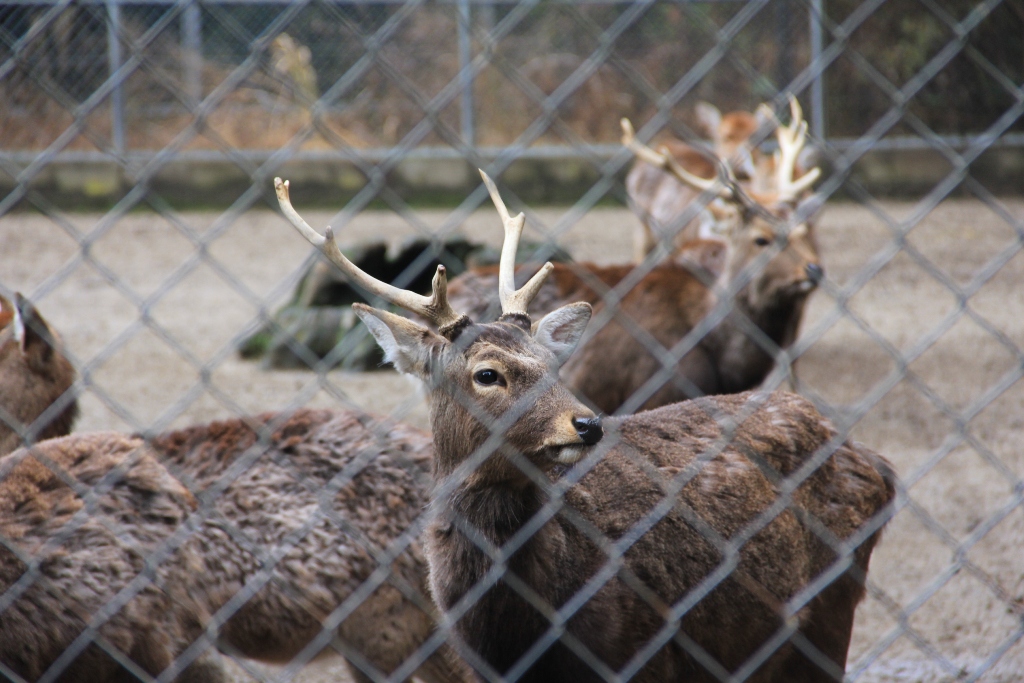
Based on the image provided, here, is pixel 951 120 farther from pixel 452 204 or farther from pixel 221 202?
pixel 221 202

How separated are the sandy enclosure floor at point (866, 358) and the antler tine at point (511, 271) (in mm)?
330

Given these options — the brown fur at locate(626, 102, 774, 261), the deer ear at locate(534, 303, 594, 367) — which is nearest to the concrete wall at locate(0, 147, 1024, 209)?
the brown fur at locate(626, 102, 774, 261)

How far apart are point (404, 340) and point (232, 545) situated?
127 cm

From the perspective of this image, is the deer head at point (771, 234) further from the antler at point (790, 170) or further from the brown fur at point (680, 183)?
the brown fur at point (680, 183)

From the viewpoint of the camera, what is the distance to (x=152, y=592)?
326 centimetres

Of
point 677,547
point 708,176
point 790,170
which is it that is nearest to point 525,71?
point 708,176

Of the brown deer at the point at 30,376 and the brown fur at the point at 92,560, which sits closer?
the brown fur at the point at 92,560

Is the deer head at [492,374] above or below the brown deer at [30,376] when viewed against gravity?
above

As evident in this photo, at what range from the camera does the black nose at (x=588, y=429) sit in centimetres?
273

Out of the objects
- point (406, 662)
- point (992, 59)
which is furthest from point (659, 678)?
point (992, 59)

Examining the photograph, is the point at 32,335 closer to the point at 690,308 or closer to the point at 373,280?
the point at 373,280

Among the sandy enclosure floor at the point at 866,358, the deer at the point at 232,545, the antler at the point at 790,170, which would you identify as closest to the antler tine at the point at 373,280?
the sandy enclosure floor at the point at 866,358

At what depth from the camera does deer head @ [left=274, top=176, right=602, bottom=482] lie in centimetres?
275

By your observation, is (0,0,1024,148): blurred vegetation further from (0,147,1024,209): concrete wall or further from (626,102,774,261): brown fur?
(626,102,774,261): brown fur
